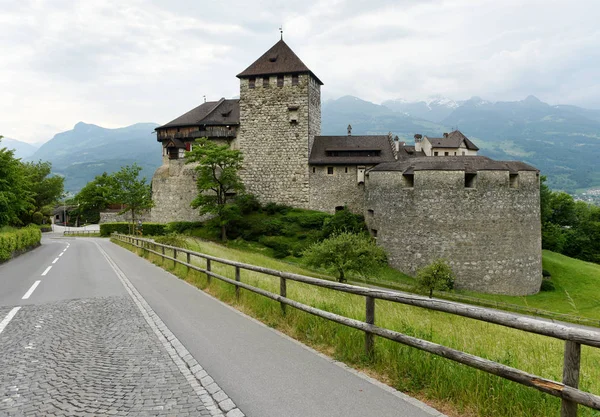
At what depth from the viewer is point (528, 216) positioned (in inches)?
1385

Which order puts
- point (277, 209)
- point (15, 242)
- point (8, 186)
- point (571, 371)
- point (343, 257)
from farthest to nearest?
point (277, 209), point (343, 257), point (8, 186), point (15, 242), point (571, 371)

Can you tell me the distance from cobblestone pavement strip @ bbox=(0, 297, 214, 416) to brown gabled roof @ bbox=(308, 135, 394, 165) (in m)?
35.0

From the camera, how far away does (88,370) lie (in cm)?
601

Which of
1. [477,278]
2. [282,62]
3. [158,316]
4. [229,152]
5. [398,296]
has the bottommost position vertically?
[477,278]

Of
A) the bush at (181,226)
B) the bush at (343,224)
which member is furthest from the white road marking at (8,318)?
A: the bush at (181,226)

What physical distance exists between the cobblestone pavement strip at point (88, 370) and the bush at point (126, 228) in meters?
39.6

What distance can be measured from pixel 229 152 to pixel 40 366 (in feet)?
119

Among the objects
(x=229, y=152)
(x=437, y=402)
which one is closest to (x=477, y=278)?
(x=229, y=152)

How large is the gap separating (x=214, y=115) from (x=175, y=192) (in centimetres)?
924

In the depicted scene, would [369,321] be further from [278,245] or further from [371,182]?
[371,182]

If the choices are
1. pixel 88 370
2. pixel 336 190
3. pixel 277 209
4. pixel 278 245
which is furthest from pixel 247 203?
pixel 88 370

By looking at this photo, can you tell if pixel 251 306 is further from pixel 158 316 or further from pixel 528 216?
pixel 528 216

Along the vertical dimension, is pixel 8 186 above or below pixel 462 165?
below

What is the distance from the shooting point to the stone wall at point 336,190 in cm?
4300
